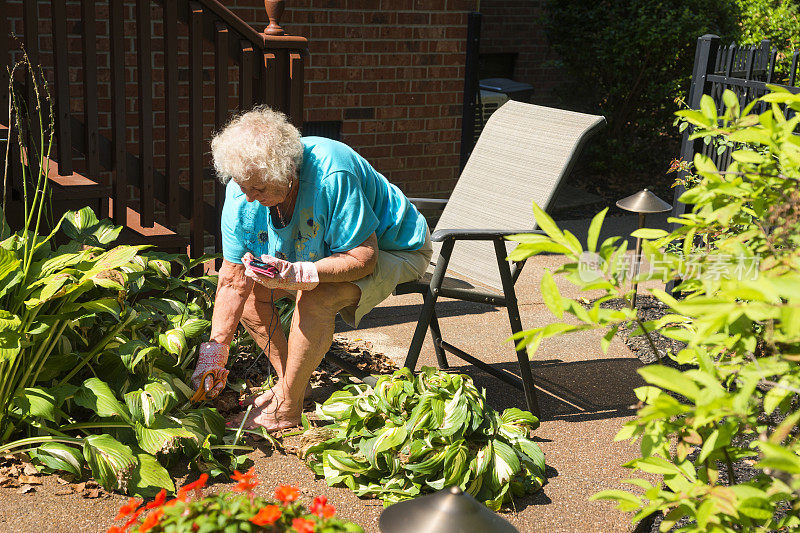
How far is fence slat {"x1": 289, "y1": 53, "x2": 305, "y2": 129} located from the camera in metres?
4.16

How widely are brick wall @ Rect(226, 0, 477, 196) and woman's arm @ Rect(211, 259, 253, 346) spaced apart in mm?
2868

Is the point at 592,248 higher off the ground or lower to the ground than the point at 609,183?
higher

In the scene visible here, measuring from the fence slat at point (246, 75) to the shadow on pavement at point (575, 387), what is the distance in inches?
64.6

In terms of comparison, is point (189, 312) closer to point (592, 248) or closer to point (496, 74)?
point (592, 248)

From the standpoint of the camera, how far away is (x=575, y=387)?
3848mm

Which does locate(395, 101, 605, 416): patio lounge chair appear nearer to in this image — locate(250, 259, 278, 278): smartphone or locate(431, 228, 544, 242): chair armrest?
locate(431, 228, 544, 242): chair armrest

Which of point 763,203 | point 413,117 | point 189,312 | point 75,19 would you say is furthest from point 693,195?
point 413,117

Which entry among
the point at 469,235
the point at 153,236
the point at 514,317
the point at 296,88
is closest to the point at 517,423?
the point at 514,317

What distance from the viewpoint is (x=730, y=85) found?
489 centimetres

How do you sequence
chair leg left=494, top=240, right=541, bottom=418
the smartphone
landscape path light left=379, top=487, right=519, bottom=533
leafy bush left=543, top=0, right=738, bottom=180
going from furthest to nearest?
leafy bush left=543, top=0, right=738, bottom=180 → chair leg left=494, top=240, right=541, bottom=418 → the smartphone → landscape path light left=379, top=487, right=519, bottom=533

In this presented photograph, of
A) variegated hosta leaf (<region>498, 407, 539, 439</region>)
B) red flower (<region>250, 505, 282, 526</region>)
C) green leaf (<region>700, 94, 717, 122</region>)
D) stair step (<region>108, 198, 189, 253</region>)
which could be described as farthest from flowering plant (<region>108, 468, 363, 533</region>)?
stair step (<region>108, 198, 189, 253</region>)

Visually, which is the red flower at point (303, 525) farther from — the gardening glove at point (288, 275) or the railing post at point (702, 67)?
the railing post at point (702, 67)

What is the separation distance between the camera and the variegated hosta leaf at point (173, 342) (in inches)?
120

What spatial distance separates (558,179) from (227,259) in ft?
4.79
